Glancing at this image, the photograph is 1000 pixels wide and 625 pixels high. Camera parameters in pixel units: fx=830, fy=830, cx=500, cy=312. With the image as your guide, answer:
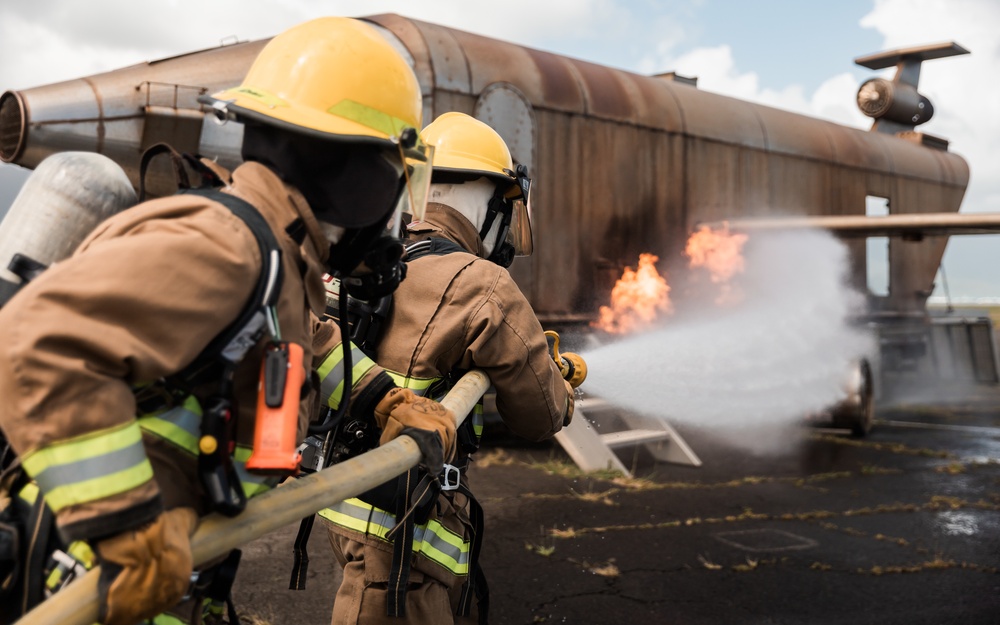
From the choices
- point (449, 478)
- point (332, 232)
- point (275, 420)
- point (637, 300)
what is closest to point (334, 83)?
point (332, 232)

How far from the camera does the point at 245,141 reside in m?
1.83

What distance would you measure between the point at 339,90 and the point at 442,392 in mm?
1188

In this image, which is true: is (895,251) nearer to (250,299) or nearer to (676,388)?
(676,388)

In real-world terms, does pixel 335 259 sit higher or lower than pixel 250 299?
higher

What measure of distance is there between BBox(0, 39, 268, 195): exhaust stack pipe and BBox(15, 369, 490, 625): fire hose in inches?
172

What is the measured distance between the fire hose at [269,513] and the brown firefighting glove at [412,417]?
151mm

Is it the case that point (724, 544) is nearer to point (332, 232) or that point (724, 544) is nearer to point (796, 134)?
point (332, 232)

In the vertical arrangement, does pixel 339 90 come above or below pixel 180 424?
above

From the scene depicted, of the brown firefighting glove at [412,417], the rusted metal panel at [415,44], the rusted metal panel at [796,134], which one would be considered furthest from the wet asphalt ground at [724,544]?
the rusted metal panel at [796,134]

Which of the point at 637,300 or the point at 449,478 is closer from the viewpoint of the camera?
the point at 449,478

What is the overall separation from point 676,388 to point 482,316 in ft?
25.1

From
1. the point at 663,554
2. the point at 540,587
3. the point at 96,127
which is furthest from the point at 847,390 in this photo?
the point at 96,127

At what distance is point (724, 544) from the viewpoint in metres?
6.00

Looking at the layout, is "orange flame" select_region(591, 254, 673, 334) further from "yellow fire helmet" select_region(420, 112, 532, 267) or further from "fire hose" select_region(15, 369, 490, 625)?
"fire hose" select_region(15, 369, 490, 625)
